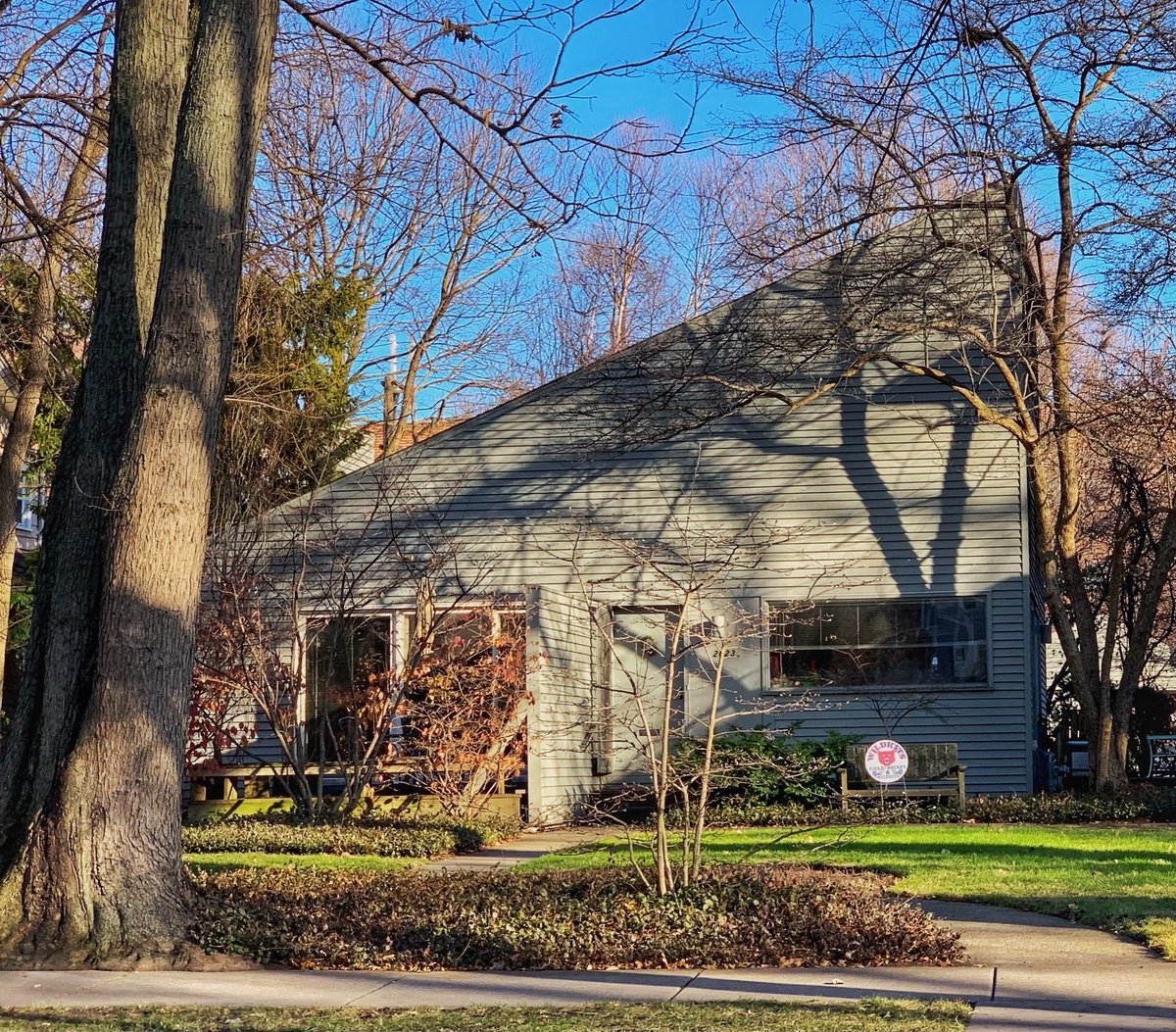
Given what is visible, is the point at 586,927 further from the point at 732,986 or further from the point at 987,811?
the point at 987,811

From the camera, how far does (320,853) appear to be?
1293 cm

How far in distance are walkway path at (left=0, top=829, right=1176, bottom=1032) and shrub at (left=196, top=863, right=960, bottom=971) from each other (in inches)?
8.2

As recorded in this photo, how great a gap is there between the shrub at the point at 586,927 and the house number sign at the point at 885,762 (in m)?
5.58

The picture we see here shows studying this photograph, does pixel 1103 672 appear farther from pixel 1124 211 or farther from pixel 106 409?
pixel 106 409

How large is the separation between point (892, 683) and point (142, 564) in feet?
38.4

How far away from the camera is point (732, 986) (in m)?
7.05

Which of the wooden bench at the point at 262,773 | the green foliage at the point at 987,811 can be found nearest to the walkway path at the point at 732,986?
the green foliage at the point at 987,811

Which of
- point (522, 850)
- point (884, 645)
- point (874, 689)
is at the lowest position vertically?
point (522, 850)

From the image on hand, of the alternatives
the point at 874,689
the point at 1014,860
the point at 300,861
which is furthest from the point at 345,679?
the point at 1014,860

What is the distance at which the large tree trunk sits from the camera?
786cm

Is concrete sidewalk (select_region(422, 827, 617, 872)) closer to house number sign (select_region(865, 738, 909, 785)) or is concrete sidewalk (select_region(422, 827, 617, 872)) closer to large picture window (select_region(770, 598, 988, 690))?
house number sign (select_region(865, 738, 909, 785))

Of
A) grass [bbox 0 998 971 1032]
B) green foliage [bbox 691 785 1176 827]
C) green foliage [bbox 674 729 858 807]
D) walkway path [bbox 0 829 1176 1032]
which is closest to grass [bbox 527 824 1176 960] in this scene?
green foliage [bbox 691 785 1176 827]

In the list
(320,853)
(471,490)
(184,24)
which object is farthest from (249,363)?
(184,24)

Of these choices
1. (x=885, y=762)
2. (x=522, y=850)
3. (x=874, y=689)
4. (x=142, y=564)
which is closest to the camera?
(x=142, y=564)
